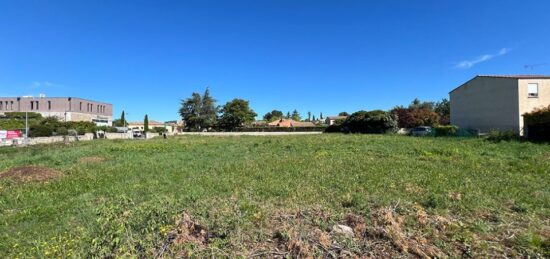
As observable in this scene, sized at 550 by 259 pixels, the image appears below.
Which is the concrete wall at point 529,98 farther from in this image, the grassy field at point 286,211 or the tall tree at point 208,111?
the tall tree at point 208,111

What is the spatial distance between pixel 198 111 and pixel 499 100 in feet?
224

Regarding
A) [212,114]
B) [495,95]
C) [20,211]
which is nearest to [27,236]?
[20,211]

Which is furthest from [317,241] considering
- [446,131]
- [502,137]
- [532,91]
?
[446,131]

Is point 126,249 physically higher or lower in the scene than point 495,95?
lower

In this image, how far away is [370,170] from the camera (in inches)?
374

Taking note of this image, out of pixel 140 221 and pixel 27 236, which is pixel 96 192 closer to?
pixel 27 236

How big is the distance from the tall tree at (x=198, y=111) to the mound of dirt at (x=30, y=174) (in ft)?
231

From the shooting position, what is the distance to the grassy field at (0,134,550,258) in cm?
366

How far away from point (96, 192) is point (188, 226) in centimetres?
520

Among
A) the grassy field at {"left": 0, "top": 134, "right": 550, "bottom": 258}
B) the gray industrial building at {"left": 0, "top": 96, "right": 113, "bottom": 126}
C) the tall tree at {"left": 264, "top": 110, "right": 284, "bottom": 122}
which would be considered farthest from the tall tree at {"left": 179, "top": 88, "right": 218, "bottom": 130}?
the grassy field at {"left": 0, "top": 134, "right": 550, "bottom": 258}

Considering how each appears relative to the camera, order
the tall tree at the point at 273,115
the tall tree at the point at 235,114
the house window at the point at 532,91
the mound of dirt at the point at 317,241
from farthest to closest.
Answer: the tall tree at the point at 273,115 → the tall tree at the point at 235,114 → the house window at the point at 532,91 → the mound of dirt at the point at 317,241

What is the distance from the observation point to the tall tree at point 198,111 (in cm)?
8125

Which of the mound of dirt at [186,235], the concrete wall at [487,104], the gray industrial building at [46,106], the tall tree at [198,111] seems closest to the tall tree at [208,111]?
the tall tree at [198,111]

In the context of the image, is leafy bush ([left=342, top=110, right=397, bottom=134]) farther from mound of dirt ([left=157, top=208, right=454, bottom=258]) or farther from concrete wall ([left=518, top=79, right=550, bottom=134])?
mound of dirt ([left=157, top=208, right=454, bottom=258])
